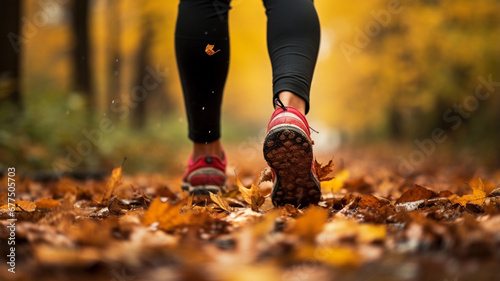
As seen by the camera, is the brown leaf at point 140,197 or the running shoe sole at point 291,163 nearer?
the running shoe sole at point 291,163

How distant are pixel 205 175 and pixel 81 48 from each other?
6.88 meters

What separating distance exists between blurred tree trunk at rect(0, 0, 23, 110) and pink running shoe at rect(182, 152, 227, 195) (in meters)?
3.88

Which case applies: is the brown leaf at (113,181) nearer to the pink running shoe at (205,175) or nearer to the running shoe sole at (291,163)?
the pink running shoe at (205,175)

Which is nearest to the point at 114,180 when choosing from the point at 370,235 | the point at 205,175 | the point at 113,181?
the point at 113,181

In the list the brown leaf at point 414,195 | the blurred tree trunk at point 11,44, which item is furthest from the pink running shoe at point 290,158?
the blurred tree trunk at point 11,44

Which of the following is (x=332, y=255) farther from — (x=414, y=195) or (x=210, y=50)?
(x=210, y=50)

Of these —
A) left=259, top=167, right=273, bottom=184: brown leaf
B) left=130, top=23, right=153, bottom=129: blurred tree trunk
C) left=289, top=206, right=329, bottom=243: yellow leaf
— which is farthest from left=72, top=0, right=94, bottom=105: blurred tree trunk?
left=289, top=206, right=329, bottom=243: yellow leaf

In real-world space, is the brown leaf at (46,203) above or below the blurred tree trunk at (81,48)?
below

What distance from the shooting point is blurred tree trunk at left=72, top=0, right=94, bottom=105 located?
26.2ft

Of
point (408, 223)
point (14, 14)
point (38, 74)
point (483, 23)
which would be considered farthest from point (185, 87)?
point (38, 74)

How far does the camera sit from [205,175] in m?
2.08

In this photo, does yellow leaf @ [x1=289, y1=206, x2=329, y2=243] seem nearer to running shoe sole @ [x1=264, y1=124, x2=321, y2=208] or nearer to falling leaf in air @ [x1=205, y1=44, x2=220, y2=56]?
running shoe sole @ [x1=264, y1=124, x2=321, y2=208]

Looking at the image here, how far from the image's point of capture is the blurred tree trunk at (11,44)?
17.1 ft

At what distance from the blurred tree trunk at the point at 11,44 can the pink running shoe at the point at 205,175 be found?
3883mm
